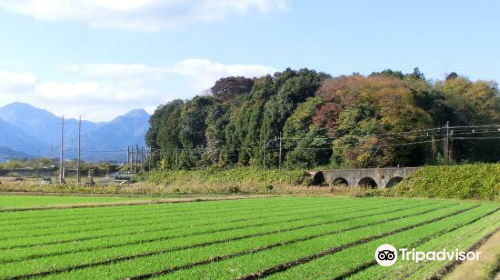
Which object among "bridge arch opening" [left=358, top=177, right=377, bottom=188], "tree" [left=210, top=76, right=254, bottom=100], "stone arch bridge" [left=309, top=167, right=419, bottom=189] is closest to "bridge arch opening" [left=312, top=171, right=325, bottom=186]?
"stone arch bridge" [left=309, top=167, right=419, bottom=189]

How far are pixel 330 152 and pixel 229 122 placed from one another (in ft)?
79.5

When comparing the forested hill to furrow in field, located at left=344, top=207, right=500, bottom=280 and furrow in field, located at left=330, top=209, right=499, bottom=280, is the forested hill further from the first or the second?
furrow in field, located at left=344, top=207, right=500, bottom=280

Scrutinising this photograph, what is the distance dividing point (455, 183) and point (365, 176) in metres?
11.2

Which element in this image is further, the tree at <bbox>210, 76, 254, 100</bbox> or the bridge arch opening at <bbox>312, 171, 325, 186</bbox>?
the tree at <bbox>210, 76, 254, 100</bbox>

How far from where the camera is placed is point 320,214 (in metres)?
26.6

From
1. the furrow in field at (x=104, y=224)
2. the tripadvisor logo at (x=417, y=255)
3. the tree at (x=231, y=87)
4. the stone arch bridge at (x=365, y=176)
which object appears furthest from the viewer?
the tree at (x=231, y=87)

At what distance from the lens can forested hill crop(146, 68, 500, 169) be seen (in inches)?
2327

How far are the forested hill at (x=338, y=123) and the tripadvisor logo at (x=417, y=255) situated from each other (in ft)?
Result: 148

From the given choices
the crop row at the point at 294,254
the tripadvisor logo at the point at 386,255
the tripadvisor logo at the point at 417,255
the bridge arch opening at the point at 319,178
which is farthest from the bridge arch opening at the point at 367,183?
the tripadvisor logo at the point at 417,255

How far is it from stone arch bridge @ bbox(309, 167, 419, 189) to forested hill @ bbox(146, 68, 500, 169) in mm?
2621

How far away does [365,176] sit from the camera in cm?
5675

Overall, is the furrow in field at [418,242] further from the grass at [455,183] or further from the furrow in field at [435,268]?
the grass at [455,183]

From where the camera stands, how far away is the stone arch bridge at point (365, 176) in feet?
175

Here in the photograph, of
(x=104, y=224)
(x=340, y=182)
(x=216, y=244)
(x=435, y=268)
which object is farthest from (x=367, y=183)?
(x=435, y=268)
